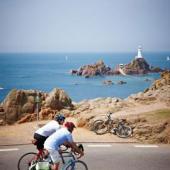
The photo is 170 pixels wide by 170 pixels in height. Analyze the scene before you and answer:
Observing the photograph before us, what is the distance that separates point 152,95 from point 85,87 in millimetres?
86425

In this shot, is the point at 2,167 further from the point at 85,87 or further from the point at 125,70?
the point at 125,70

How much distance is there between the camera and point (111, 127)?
59.2 feet

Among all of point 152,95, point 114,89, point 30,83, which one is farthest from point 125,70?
point 152,95

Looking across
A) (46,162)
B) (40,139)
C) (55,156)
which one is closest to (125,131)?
(40,139)

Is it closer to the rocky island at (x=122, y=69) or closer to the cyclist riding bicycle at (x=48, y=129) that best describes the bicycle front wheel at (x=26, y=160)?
the cyclist riding bicycle at (x=48, y=129)

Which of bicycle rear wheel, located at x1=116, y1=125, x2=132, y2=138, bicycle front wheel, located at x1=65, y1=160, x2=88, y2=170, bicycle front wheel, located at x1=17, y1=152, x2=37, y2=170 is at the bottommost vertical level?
bicycle rear wheel, located at x1=116, y1=125, x2=132, y2=138

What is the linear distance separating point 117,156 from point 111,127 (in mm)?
4283

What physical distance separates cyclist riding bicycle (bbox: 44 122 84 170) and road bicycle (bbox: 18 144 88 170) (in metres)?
0.29

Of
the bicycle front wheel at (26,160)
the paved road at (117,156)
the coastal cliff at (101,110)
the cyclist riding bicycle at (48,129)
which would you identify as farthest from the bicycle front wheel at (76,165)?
the coastal cliff at (101,110)

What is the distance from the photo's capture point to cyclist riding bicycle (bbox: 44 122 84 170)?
364 inches

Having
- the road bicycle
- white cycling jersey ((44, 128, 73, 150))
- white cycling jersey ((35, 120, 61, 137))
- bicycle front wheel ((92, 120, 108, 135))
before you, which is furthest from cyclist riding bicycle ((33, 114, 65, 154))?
bicycle front wheel ((92, 120, 108, 135))

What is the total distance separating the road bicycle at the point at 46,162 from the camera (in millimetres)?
9719

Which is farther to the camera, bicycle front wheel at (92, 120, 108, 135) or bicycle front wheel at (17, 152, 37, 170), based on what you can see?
bicycle front wheel at (92, 120, 108, 135)

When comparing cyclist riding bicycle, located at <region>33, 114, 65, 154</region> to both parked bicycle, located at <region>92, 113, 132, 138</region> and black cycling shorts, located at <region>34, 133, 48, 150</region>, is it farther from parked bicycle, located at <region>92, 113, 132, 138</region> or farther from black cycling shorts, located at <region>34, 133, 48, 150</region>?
parked bicycle, located at <region>92, 113, 132, 138</region>
